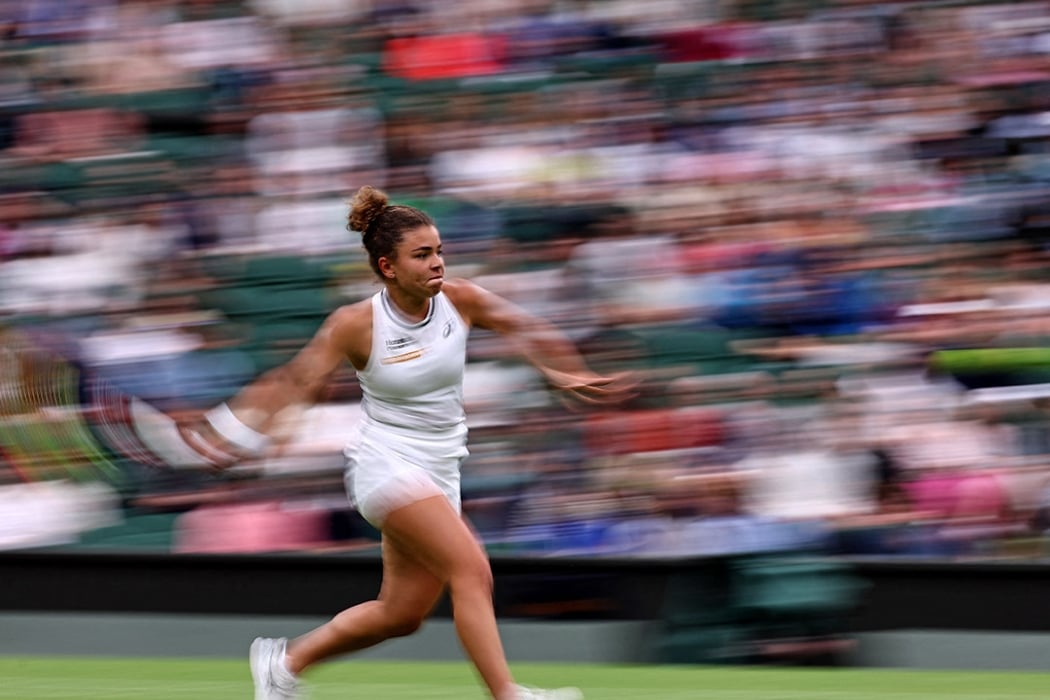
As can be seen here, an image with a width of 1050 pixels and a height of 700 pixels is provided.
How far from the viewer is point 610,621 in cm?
Answer: 778

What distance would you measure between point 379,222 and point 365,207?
2.7 inches

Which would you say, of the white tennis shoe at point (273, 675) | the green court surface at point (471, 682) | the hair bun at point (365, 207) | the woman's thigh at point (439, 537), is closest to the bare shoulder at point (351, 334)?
the hair bun at point (365, 207)

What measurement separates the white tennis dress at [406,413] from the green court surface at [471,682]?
1.46 meters

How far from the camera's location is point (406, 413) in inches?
201

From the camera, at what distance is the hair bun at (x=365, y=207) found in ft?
17.1

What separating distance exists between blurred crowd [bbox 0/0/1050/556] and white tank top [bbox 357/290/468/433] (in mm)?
2761

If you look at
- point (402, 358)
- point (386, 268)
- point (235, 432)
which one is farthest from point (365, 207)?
point (235, 432)

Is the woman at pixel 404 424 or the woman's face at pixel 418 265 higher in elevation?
the woman's face at pixel 418 265

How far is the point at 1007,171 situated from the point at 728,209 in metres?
1.55

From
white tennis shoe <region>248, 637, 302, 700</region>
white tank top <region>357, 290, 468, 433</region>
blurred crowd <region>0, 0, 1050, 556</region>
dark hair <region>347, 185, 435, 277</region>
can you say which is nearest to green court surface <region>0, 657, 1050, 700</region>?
blurred crowd <region>0, 0, 1050, 556</region>

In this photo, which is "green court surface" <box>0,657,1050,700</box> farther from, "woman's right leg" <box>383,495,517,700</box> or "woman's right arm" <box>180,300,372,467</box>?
"woman's right arm" <box>180,300,372,467</box>

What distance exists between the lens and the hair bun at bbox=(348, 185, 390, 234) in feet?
17.1

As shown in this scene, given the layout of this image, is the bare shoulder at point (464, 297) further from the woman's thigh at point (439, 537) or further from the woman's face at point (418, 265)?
the woman's thigh at point (439, 537)

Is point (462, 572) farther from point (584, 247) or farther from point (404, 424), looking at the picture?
point (584, 247)
